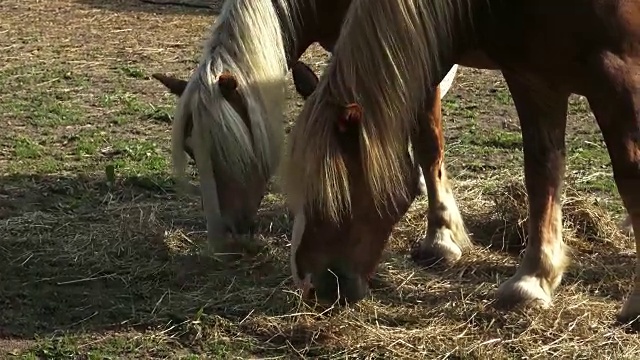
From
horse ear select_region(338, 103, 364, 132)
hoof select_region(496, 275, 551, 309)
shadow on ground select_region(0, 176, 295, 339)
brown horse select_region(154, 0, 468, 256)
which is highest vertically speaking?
horse ear select_region(338, 103, 364, 132)

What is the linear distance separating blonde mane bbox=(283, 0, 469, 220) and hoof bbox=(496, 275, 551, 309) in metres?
0.80

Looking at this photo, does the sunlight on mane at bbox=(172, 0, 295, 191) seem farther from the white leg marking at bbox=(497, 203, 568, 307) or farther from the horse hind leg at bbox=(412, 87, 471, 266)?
the white leg marking at bbox=(497, 203, 568, 307)

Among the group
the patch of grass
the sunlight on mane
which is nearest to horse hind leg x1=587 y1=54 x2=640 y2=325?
the sunlight on mane

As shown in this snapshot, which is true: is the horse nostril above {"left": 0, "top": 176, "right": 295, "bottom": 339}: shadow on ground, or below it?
above

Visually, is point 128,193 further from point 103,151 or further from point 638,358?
point 638,358

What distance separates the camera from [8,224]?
172 inches

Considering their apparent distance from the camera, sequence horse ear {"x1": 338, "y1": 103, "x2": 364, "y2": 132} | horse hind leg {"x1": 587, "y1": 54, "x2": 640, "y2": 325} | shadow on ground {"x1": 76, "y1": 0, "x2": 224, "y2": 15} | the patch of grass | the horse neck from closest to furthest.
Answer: horse ear {"x1": 338, "y1": 103, "x2": 364, "y2": 132} < horse hind leg {"x1": 587, "y1": 54, "x2": 640, "y2": 325} < the horse neck < the patch of grass < shadow on ground {"x1": 76, "y1": 0, "x2": 224, "y2": 15}

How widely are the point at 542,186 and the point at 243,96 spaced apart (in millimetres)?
1176

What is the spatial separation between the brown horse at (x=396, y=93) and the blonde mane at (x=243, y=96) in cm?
68

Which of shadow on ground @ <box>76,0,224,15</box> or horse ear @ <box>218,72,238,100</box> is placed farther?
shadow on ground @ <box>76,0,224,15</box>

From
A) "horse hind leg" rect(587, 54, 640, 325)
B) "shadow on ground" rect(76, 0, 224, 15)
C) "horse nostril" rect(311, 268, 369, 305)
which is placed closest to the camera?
"horse hind leg" rect(587, 54, 640, 325)

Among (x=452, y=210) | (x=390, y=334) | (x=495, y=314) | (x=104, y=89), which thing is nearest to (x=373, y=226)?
(x=390, y=334)

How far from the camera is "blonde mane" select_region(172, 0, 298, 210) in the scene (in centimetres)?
358

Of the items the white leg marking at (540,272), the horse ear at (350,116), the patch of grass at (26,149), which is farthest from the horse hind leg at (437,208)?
the patch of grass at (26,149)
